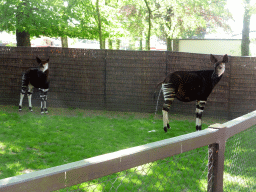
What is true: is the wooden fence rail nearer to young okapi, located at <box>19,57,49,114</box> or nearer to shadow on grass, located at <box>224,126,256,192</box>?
shadow on grass, located at <box>224,126,256,192</box>

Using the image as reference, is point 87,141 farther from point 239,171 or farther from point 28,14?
point 28,14

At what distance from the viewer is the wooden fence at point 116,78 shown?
29.5 feet

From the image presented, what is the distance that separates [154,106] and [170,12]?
43.8 feet

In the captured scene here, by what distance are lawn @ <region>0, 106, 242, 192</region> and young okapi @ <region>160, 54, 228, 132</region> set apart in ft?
2.77

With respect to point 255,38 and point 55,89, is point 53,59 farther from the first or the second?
point 255,38

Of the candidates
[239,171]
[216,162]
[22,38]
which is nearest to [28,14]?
[22,38]

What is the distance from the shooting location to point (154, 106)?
9461mm

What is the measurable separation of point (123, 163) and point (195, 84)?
231 inches

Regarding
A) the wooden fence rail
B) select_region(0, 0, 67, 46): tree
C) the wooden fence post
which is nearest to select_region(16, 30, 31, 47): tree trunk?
select_region(0, 0, 67, 46): tree

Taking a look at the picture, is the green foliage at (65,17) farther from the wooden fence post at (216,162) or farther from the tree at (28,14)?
the wooden fence post at (216,162)

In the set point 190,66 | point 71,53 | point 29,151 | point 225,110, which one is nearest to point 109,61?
point 71,53

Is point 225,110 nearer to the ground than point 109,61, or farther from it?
nearer to the ground

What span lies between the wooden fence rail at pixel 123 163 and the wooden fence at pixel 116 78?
699 cm

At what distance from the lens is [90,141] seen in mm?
6133
